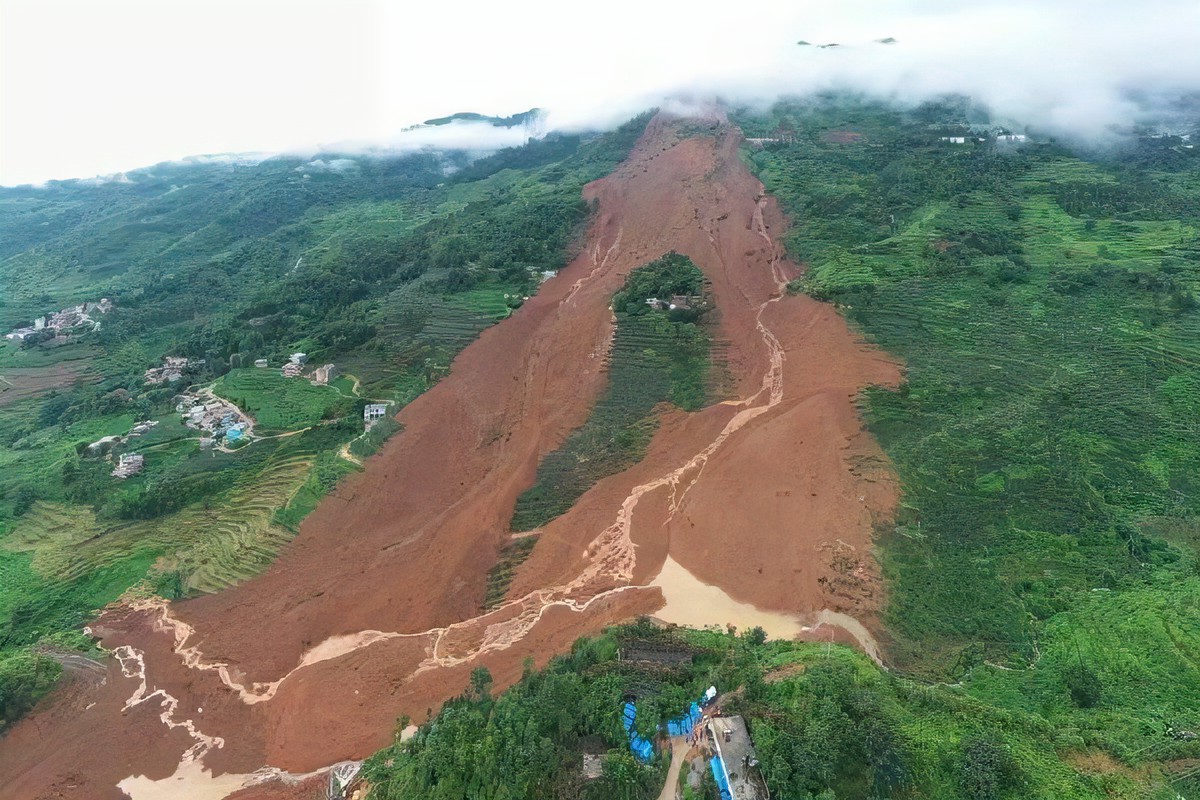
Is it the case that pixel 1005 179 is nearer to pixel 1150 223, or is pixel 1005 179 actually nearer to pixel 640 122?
pixel 1150 223

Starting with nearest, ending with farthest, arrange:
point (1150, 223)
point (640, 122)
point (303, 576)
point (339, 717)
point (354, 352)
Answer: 1. point (339, 717)
2. point (303, 576)
3. point (354, 352)
4. point (1150, 223)
5. point (640, 122)

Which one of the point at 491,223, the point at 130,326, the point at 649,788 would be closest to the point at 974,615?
the point at 649,788

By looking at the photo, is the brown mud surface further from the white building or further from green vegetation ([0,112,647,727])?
green vegetation ([0,112,647,727])

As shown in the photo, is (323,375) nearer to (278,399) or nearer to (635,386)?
(278,399)

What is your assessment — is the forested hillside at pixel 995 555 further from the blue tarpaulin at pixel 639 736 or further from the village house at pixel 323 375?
the village house at pixel 323 375

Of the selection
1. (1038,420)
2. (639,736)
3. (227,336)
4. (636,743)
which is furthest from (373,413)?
(1038,420)

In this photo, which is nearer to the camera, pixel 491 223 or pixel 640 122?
pixel 491 223

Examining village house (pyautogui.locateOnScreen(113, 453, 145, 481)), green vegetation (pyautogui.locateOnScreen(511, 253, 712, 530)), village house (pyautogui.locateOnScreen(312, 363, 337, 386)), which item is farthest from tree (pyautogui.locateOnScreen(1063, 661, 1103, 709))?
village house (pyautogui.locateOnScreen(113, 453, 145, 481))
